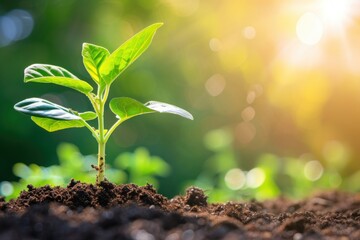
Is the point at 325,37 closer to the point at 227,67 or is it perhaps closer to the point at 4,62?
the point at 227,67

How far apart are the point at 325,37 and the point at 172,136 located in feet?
7.02

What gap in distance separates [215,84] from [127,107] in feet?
13.0

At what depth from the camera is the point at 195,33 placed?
16.8ft

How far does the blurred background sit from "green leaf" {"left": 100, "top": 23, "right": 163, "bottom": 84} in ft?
6.53

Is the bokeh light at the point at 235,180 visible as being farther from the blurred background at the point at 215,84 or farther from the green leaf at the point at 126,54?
the green leaf at the point at 126,54

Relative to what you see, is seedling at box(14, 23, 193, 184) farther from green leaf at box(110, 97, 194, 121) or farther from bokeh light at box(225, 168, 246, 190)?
bokeh light at box(225, 168, 246, 190)

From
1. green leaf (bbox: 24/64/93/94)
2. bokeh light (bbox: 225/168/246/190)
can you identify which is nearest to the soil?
green leaf (bbox: 24/64/93/94)

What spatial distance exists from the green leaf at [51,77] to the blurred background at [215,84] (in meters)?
2.03

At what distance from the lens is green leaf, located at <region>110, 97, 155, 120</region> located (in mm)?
1700

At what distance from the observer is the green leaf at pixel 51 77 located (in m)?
1.68

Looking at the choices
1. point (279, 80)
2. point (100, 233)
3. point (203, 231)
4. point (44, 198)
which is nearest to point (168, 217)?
point (203, 231)

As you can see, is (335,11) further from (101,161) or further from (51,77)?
(51,77)

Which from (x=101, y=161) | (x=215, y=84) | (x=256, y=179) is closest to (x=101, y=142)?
(x=101, y=161)

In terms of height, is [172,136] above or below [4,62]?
below
